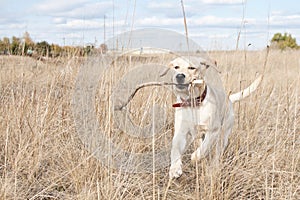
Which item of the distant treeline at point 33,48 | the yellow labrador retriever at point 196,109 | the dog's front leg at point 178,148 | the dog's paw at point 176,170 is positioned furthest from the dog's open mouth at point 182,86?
the distant treeline at point 33,48

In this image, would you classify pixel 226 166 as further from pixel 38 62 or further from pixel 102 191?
pixel 38 62

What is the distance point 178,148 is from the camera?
Answer: 219 cm

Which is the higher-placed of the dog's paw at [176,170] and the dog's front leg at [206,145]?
the dog's front leg at [206,145]

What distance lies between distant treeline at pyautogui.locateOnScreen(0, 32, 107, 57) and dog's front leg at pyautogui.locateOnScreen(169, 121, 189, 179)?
1.34m

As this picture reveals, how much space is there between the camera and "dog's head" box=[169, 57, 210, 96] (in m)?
2.37

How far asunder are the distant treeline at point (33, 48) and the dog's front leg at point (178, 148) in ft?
4.40

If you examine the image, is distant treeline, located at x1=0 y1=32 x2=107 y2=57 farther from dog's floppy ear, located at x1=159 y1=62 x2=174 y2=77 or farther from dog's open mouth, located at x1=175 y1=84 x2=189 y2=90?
dog's open mouth, located at x1=175 y1=84 x2=189 y2=90

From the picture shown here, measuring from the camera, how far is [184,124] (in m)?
2.32

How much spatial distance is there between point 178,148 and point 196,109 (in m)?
0.28

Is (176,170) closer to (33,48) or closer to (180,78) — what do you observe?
(180,78)

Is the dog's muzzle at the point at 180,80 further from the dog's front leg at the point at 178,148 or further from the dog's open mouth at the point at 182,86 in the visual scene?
the dog's front leg at the point at 178,148

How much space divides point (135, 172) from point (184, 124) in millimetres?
555

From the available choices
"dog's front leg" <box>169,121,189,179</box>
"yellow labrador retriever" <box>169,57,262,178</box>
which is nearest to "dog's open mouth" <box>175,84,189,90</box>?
"yellow labrador retriever" <box>169,57,262,178</box>

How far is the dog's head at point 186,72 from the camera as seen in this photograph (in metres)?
2.37
